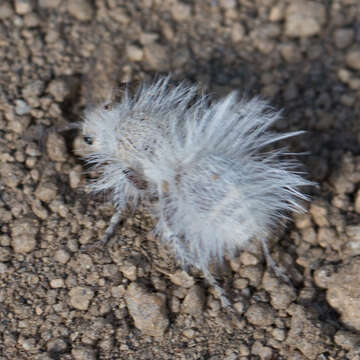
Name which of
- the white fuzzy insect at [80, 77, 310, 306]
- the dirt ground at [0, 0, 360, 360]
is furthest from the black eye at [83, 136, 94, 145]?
the dirt ground at [0, 0, 360, 360]

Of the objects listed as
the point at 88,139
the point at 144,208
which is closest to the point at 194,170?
the point at 144,208

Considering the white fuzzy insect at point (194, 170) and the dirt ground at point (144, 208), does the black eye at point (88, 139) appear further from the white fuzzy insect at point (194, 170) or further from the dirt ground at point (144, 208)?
the dirt ground at point (144, 208)

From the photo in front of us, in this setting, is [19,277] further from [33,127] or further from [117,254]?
[33,127]

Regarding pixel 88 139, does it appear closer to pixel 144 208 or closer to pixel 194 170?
pixel 144 208

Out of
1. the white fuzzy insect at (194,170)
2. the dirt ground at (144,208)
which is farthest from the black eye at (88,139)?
the dirt ground at (144,208)

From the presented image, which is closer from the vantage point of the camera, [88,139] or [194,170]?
[194,170]
